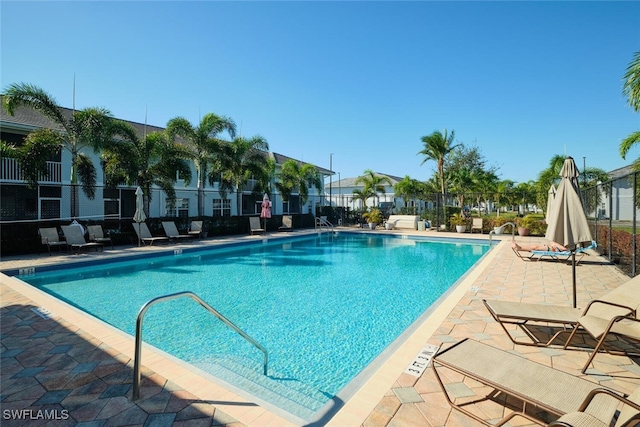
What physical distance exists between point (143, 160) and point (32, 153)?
13.2ft

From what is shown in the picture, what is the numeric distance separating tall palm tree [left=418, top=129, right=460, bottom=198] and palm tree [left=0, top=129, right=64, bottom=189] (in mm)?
22515

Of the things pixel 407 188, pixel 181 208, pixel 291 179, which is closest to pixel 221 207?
pixel 181 208

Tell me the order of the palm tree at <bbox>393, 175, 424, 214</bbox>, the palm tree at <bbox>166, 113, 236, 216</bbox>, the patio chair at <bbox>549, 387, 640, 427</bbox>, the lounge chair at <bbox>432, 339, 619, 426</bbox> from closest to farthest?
1. the patio chair at <bbox>549, 387, 640, 427</bbox>
2. the lounge chair at <bbox>432, 339, 619, 426</bbox>
3. the palm tree at <bbox>166, 113, 236, 216</bbox>
4. the palm tree at <bbox>393, 175, 424, 214</bbox>

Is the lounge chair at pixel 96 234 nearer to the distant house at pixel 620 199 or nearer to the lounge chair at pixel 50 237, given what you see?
the lounge chair at pixel 50 237

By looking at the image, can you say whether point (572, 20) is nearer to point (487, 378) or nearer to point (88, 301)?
point (487, 378)

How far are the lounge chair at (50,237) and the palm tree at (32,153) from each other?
162 centimetres

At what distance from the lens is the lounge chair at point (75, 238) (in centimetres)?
1102

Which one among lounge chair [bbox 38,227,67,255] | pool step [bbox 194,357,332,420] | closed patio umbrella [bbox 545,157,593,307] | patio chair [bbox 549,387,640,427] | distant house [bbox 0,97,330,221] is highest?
distant house [bbox 0,97,330,221]

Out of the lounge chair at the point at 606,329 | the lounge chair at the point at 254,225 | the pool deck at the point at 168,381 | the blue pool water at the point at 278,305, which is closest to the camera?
the pool deck at the point at 168,381

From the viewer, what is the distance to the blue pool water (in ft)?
13.2

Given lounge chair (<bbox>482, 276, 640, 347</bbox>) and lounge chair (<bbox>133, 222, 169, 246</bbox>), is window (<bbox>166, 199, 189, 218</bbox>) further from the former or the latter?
lounge chair (<bbox>482, 276, 640, 347</bbox>)

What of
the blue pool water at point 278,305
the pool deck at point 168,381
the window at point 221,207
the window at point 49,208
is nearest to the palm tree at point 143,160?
the window at point 49,208

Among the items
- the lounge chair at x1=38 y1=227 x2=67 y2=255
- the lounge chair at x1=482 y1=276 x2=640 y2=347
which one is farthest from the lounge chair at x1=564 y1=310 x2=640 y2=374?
the lounge chair at x1=38 y1=227 x2=67 y2=255

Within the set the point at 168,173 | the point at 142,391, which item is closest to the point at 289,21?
the point at 168,173
